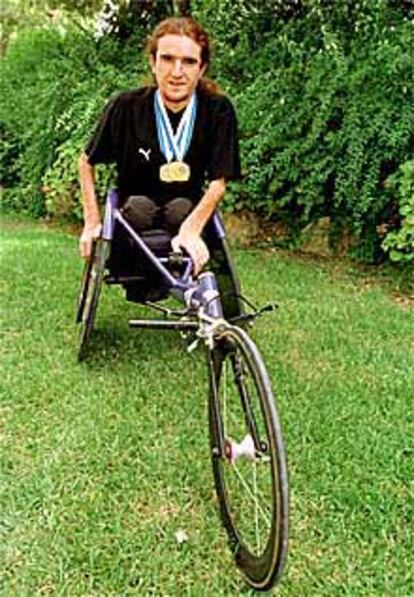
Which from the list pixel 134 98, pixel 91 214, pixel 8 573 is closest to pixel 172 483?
pixel 8 573

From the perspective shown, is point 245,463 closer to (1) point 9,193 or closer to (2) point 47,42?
(1) point 9,193

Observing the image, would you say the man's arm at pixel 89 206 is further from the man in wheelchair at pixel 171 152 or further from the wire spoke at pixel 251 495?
the wire spoke at pixel 251 495

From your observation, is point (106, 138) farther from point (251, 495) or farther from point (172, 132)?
point (251, 495)

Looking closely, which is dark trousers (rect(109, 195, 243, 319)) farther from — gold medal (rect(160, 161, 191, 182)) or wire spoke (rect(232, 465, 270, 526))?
wire spoke (rect(232, 465, 270, 526))

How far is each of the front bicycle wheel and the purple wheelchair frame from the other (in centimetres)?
14

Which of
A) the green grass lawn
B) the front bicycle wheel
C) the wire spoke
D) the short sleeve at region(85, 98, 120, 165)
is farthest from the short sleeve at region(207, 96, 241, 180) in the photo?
the wire spoke

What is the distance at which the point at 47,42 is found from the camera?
308 inches

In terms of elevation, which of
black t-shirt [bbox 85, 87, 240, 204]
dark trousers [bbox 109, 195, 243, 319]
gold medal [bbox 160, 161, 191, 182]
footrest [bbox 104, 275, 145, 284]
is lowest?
footrest [bbox 104, 275, 145, 284]

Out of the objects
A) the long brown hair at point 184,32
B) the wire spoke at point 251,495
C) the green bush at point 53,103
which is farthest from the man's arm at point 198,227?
the green bush at point 53,103

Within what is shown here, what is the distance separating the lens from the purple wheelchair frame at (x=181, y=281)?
6.47 ft

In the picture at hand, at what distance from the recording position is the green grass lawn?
1.82 meters

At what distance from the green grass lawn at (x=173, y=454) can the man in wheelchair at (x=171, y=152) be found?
0.42 m

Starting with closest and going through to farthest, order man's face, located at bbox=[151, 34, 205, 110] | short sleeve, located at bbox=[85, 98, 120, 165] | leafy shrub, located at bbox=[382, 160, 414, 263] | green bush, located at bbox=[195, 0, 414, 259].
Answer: man's face, located at bbox=[151, 34, 205, 110] < short sleeve, located at bbox=[85, 98, 120, 165] < leafy shrub, located at bbox=[382, 160, 414, 263] < green bush, located at bbox=[195, 0, 414, 259]

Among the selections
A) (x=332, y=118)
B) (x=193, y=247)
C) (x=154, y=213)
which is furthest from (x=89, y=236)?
(x=332, y=118)
